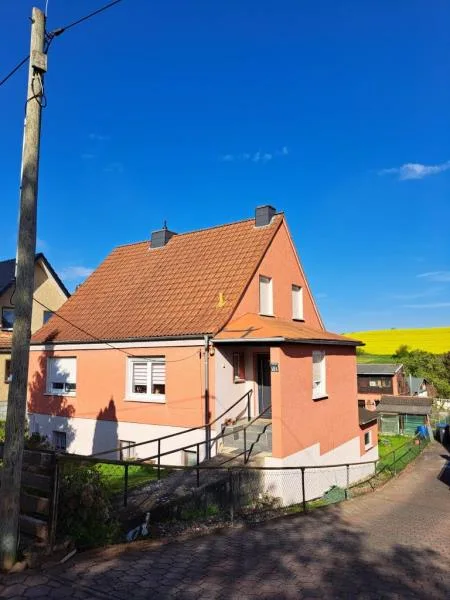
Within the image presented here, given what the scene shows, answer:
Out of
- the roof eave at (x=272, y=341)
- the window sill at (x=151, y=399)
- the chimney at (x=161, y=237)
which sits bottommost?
the window sill at (x=151, y=399)

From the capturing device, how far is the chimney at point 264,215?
18297mm

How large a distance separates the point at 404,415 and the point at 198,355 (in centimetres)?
3185

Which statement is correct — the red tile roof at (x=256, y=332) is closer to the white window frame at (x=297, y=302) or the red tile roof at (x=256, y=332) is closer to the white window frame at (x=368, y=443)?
the white window frame at (x=297, y=302)

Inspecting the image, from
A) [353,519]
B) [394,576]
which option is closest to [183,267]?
[353,519]

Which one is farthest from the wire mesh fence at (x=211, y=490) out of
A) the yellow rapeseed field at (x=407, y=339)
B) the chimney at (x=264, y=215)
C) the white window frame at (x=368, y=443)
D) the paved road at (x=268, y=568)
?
the yellow rapeseed field at (x=407, y=339)

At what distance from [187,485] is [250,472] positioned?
75.3 inches

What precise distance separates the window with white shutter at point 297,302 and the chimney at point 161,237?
19.6 feet

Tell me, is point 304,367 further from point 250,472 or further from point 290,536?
point 290,536

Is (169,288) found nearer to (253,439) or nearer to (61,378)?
(61,378)

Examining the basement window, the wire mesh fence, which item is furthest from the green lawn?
the basement window

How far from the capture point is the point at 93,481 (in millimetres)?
6480

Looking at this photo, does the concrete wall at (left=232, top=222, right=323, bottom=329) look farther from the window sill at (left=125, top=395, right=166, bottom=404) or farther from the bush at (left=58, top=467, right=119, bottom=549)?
the bush at (left=58, top=467, right=119, bottom=549)

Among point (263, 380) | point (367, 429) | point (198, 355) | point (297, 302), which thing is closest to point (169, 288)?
point (198, 355)

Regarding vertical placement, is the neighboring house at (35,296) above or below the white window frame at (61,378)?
above
